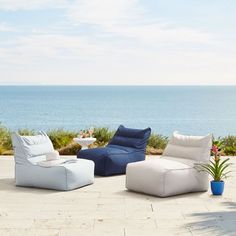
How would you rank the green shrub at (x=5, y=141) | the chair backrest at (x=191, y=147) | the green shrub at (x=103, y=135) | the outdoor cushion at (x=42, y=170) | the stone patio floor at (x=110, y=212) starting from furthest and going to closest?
the green shrub at (x=103, y=135)
the green shrub at (x=5, y=141)
the chair backrest at (x=191, y=147)
the outdoor cushion at (x=42, y=170)
the stone patio floor at (x=110, y=212)

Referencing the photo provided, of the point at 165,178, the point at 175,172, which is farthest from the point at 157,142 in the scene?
the point at 165,178

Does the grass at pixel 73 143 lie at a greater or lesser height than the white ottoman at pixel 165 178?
lesser

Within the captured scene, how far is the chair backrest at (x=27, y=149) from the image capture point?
8836 millimetres

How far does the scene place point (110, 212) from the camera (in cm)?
708

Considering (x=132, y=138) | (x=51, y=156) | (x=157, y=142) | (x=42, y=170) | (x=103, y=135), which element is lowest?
(x=157, y=142)

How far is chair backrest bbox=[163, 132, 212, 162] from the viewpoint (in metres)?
8.61

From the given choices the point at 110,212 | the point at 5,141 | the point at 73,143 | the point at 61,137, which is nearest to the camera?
the point at 110,212

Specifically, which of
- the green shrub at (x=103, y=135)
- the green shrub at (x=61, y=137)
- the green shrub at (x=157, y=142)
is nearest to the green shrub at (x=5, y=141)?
the green shrub at (x=61, y=137)

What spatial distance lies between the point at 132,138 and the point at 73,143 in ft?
10.4

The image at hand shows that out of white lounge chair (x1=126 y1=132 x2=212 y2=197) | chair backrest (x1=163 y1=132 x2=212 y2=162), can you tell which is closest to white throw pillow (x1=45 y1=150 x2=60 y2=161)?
white lounge chair (x1=126 y1=132 x2=212 y2=197)

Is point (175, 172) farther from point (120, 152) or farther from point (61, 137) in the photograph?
point (61, 137)

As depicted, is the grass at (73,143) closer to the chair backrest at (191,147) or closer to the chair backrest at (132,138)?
the chair backrest at (132,138)

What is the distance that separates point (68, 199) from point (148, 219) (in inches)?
56.8

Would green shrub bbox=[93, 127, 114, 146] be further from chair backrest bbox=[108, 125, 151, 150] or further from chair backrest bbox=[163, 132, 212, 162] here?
chair backrest bbox=[163, 132, 212, 162]
